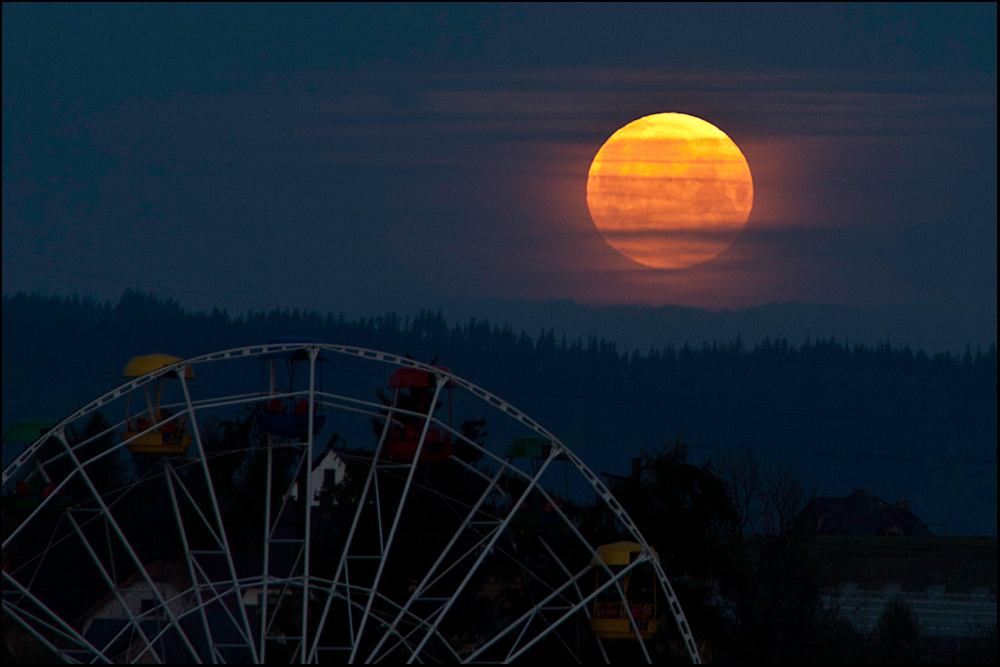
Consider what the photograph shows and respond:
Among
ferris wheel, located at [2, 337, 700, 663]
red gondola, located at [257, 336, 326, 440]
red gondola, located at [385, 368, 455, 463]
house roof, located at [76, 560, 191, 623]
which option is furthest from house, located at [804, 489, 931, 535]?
red gondola, located at [257, 336, 326, 440]

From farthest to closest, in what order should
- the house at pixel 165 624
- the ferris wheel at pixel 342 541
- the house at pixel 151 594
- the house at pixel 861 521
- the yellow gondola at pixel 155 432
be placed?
the house at pixel 861 521 < the house at pixel 151 594 < the house at pixel 165 624 < the yellow gondola at pixel 155 432 < the ferris wheel at pixel 342 541

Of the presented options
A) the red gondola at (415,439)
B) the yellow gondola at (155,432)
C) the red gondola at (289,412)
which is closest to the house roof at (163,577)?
the yellow gondola at (155,432)

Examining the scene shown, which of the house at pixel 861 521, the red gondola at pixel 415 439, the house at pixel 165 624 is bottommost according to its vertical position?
the house at pixel 861 521

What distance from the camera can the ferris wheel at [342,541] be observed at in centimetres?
4344

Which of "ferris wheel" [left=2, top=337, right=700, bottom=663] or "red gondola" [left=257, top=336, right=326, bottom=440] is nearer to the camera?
"red gondola" [left=257, top=336, right=326, bottom=440]

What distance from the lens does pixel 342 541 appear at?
68.8m

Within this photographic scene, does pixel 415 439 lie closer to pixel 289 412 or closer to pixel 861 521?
pixel 289 412

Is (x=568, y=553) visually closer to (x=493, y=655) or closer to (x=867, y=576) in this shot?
(x=493, y=655)

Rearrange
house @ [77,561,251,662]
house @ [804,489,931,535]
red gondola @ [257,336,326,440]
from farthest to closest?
house @ [804,489,931,535]
house @ [77,561,251,662]
red gondola @ [257,336,326,440]

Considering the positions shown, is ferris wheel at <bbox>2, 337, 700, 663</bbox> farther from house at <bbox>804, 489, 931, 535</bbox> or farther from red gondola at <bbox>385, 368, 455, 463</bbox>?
house at <bbox>804, 489, 931, 535</bbox>

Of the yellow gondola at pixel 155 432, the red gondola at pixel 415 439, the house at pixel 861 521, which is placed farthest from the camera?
the house at pixel 861 521

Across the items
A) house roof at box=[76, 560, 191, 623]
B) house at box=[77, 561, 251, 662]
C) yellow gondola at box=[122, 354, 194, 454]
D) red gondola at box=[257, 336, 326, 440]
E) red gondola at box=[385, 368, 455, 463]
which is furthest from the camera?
house roof at box=[76, 560, 191, 623]

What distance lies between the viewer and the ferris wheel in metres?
43.4

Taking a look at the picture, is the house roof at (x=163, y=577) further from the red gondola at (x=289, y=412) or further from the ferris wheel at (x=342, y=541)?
the red gondola at (x=289, y=412)
